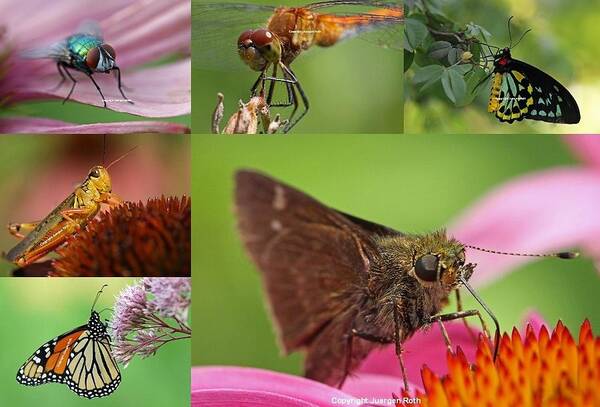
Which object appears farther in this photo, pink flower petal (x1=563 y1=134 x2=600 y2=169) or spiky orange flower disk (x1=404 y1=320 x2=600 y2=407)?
pink flower petal (x1=563 y1=134 x2=600 y2=169)

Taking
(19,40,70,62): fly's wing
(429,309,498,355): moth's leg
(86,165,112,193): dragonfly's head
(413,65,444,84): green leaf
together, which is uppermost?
(19,40,70,62): fly's wing

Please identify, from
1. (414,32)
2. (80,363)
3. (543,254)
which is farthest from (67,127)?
(543,254)

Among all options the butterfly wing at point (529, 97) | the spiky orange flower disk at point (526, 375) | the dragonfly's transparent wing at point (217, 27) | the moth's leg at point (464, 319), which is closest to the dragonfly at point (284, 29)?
the dragonfly's transparent wing at point (217, 27)

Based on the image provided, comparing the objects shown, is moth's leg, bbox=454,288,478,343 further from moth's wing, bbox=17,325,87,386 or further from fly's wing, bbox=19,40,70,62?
fly's wing, bbox=19,40,70,62

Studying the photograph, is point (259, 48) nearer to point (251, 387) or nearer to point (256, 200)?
point (256, 200)

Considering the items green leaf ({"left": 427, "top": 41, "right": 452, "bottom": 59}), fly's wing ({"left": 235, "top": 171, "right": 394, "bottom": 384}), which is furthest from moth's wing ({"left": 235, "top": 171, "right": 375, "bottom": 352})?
green leaf ({"left": 427, "top": 41, "right": 452, "bottom": 59})

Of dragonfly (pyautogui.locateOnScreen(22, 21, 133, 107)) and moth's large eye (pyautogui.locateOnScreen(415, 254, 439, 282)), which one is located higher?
dragonfly (pyautogui.locateOnScreen(22, 21, 133, 107))
